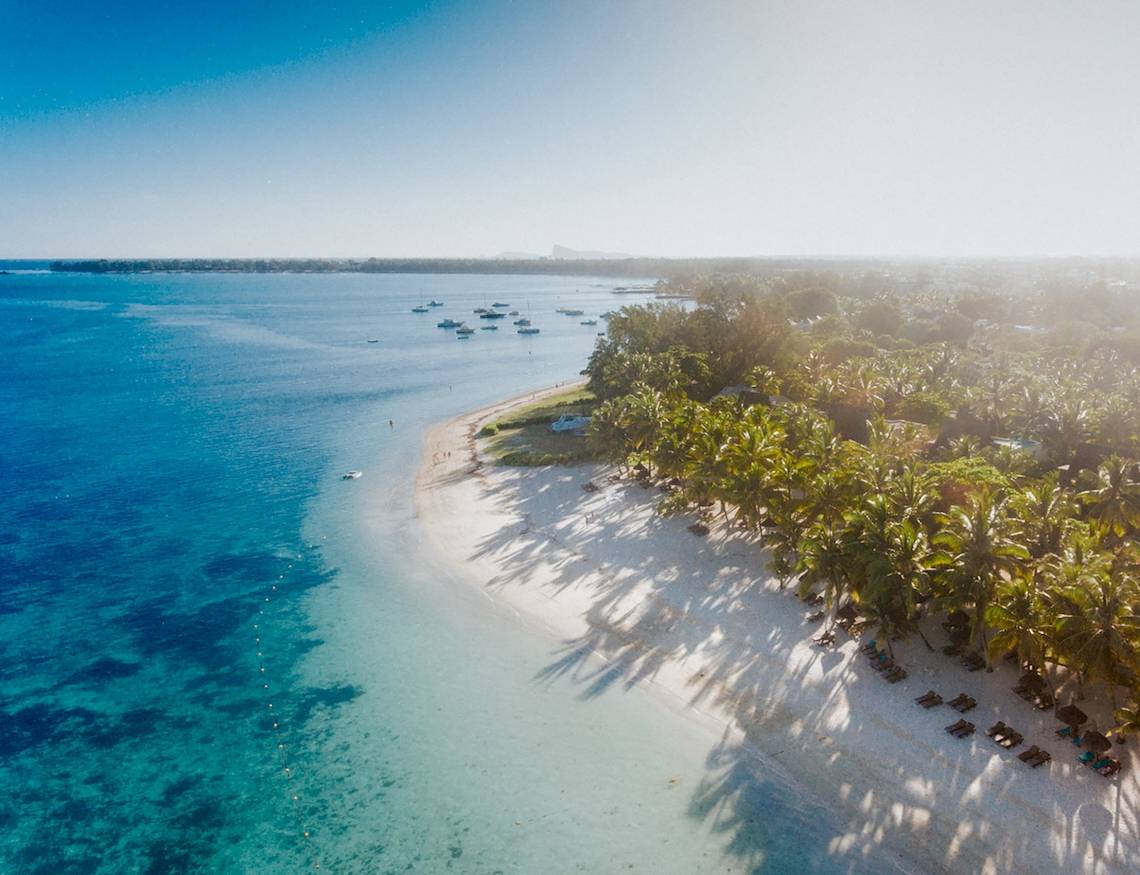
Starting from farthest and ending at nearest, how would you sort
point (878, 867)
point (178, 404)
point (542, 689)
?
1. point (178, 404)
2. point (542, 689)
3. point (878, 867)

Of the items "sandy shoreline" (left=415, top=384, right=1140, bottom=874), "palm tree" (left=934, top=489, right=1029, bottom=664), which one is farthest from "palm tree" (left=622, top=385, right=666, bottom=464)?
"palm tree" (left=934, top=489, right=1029, bottom=664)

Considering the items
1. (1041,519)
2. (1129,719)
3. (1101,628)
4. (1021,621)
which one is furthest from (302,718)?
(1041,519)

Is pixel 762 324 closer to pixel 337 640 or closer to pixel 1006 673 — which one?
pixel 1006 673

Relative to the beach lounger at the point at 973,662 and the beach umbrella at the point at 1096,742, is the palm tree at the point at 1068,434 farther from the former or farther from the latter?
the beach umbrella at the point at 1096,742

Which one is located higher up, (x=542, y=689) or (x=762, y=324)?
(x=762, y=324)

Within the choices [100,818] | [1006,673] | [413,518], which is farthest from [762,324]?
[100,818]

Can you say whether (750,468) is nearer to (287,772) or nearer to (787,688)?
(787,688)

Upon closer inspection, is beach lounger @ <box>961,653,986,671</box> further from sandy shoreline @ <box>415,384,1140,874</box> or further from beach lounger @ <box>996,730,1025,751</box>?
beach lounger @ <box>996,730,1025,751</box>
